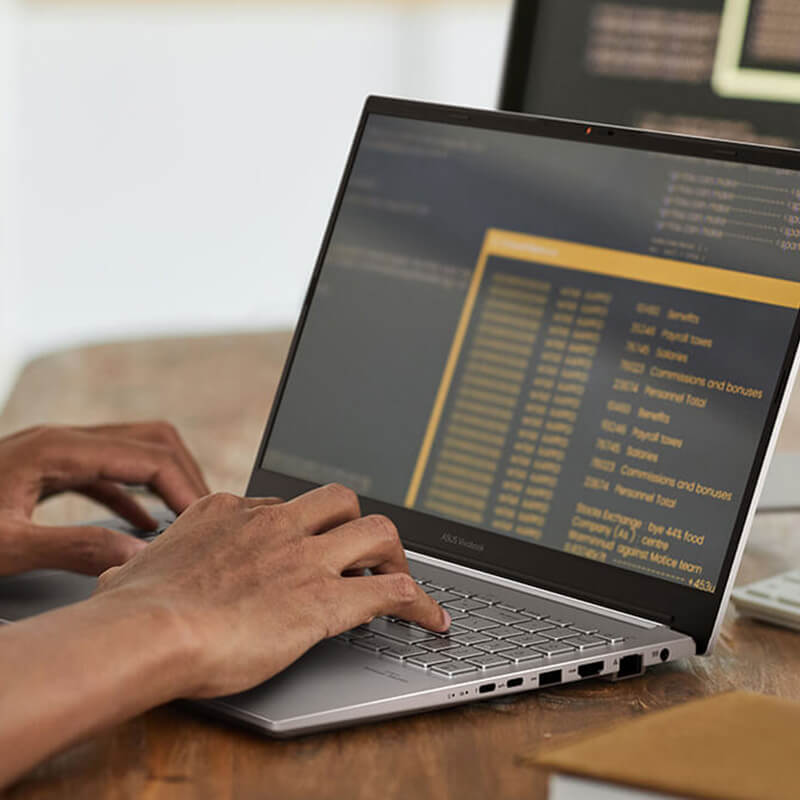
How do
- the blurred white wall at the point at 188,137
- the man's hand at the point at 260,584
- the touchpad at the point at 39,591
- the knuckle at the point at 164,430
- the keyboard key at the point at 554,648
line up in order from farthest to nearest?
the blurred white wall at the point at 188,137 → the knuckle at the point at 164,430 → the touchpad at the point at 39,591 → the keyboard key at the point at 554,648 → the man's hand at the point at 260,584

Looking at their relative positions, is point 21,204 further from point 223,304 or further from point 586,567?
point 586,567

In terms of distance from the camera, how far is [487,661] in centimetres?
74

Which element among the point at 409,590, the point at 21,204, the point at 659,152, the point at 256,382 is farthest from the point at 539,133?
the point at 21,204

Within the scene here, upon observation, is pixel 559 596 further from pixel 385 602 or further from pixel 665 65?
pixel 665 65

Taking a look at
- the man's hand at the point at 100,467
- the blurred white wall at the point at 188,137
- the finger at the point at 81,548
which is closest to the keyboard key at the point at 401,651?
the finger at the point at 81,548

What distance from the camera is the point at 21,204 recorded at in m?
5.52

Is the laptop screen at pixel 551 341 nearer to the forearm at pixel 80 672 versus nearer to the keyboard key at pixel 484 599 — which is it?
the keyboard key at pixel 484 599

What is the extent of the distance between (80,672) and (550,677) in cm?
27

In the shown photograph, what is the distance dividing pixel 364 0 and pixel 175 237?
1.40 m

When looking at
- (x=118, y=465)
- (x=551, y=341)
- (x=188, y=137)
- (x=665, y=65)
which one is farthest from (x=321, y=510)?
(x=188, y=137)

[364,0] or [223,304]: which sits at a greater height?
[364,0]

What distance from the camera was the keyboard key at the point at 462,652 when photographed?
29.4 inches

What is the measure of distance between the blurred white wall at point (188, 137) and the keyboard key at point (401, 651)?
15.8 ft

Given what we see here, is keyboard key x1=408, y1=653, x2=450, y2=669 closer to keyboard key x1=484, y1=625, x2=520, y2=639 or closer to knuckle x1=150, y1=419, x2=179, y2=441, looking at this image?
keyboard key x1=484, y1=625, x2=520, y2=639
